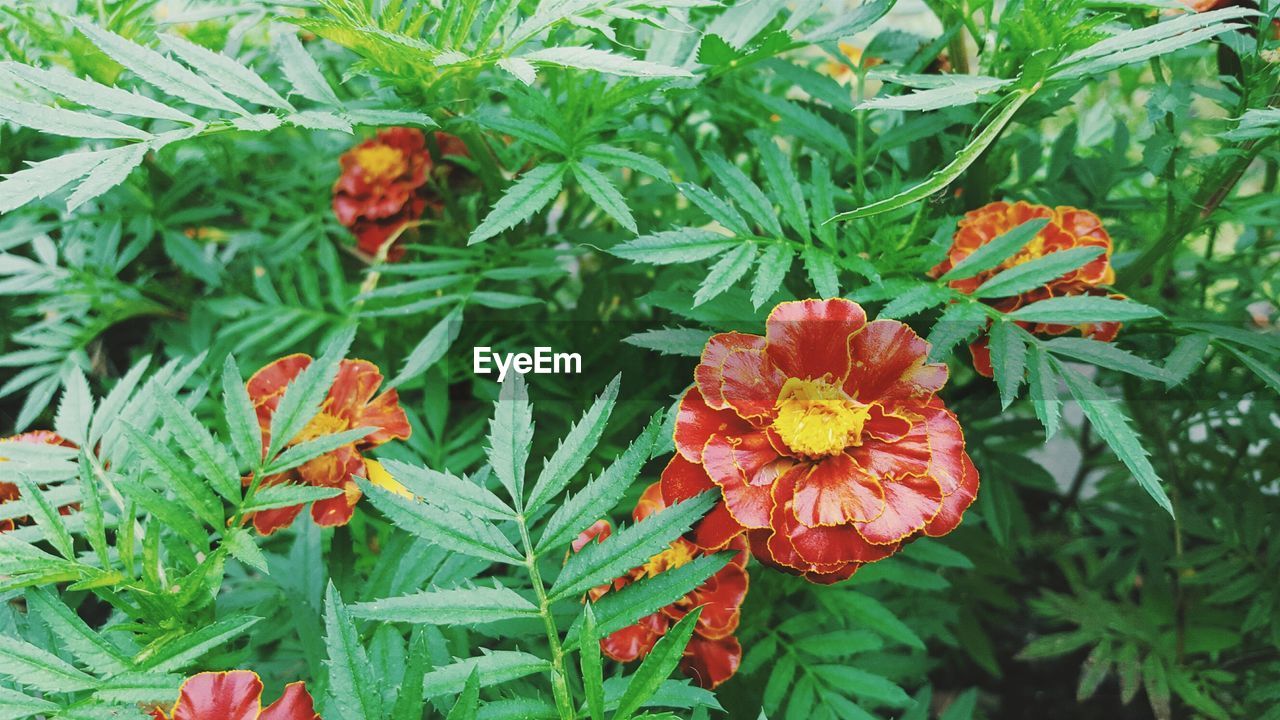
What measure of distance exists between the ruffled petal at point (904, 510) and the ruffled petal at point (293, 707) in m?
0.39

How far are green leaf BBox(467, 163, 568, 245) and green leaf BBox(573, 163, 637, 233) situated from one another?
0.02 metres

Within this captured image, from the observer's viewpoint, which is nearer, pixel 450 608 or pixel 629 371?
pixel 450 608

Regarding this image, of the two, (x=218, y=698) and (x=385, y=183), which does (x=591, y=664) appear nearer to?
(x=218, y=698)

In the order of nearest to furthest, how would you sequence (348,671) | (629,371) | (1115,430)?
(348,671) < (1115,430) < (629,371)

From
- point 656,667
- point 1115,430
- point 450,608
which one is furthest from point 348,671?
point 1115,430

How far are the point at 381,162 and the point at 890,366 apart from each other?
2.43ft

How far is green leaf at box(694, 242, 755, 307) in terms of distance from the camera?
26.2 inches

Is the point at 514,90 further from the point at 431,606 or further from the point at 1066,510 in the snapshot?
the point at 1066,510

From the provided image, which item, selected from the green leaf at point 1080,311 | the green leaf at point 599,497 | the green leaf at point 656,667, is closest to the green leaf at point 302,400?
the green leaf at point 599,497

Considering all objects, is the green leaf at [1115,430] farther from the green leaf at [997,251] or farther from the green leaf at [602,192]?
the green leaf at [602,192]

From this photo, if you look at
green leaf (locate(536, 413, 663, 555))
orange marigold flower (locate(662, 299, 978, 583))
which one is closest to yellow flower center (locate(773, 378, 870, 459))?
orange marigold flower (locate(662, 299, 978, 583))

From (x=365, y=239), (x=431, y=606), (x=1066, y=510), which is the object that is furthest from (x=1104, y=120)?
(x=431, y=606)

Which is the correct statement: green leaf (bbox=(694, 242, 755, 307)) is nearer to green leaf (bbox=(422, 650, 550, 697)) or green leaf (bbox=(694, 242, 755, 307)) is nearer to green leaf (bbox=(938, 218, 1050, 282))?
green leaf (bbox=(938, 218, 1050, 282))

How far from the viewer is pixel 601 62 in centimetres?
62
